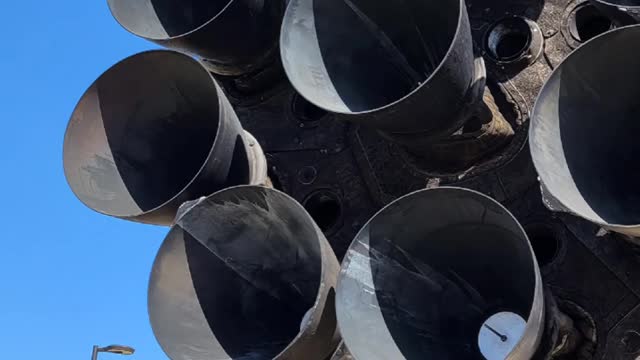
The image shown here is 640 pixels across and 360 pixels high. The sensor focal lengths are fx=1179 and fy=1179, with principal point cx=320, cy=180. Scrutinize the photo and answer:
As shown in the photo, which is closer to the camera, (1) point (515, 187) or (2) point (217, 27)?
(1) point (515, 187)

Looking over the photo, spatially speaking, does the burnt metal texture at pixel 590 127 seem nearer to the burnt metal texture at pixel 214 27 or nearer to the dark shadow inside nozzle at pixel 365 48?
the dark shadow inside nozzle at pixel 365 48

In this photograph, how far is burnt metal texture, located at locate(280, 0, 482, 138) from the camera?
27.7ft

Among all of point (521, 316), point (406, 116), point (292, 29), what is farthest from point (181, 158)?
point (521, 316)

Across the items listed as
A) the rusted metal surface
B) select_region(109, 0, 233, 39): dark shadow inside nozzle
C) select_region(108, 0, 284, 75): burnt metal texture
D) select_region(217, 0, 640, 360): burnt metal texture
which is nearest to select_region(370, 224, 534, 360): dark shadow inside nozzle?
the rusted metal surface

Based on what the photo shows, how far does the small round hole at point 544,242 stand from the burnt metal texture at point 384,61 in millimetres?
1082

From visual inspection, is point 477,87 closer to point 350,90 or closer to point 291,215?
point 350,90

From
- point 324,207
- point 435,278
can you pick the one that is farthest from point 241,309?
point 324,207

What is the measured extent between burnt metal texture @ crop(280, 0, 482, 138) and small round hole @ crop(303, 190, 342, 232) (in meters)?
1.34

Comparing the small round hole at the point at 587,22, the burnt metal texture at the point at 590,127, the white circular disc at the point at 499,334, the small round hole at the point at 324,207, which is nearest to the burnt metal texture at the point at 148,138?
the small round hole at the point at 324,207

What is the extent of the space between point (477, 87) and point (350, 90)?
3.22 feet

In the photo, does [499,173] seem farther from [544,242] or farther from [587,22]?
[587,22]

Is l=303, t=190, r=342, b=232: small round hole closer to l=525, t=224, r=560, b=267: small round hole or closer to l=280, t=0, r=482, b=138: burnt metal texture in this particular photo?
l=280, t=0, r=482, b=138: burnt metal texture

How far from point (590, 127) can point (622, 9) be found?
35.0 inches

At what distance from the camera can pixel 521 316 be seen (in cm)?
862
